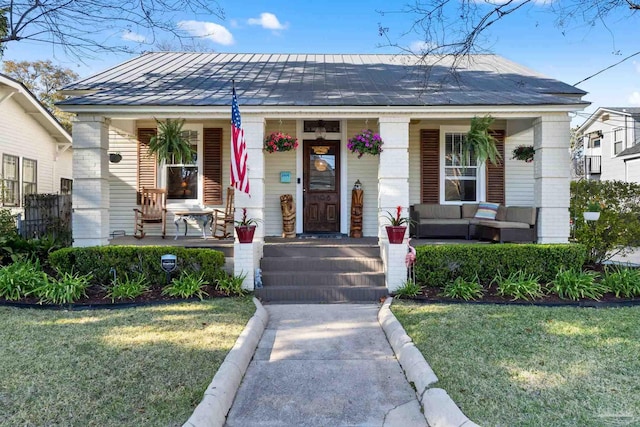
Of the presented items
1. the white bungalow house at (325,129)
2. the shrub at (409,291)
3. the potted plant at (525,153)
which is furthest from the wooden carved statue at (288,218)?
the potted plant at (525,153)

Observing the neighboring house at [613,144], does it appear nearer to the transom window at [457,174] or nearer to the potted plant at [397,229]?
the transom window at [457,174]

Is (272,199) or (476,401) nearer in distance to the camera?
(476,401)

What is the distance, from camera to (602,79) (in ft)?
26.9

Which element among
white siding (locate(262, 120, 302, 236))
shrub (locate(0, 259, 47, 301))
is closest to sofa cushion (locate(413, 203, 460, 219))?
white siding (locate(262, 120, 302, 236))

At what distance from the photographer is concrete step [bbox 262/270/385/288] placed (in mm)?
6645

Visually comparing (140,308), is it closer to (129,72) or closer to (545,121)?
(129,72)

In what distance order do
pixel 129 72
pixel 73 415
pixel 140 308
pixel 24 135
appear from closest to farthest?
pixel 73 415
pixel 140 308
pixel 129 72
pixel 24 135

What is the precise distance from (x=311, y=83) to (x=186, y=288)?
4707 mm

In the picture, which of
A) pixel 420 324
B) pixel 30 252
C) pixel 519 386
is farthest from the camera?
pixel 30 252

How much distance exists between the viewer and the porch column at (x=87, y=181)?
6.78 meters

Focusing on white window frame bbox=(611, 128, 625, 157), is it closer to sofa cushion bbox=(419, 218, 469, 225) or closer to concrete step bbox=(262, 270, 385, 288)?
sofa cushion bbox=(419, 218, 469, 225)

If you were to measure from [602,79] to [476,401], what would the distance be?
7.96 meters

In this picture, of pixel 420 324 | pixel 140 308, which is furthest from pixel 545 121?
pixel 140 308

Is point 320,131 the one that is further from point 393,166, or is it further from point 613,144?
point 613,144
